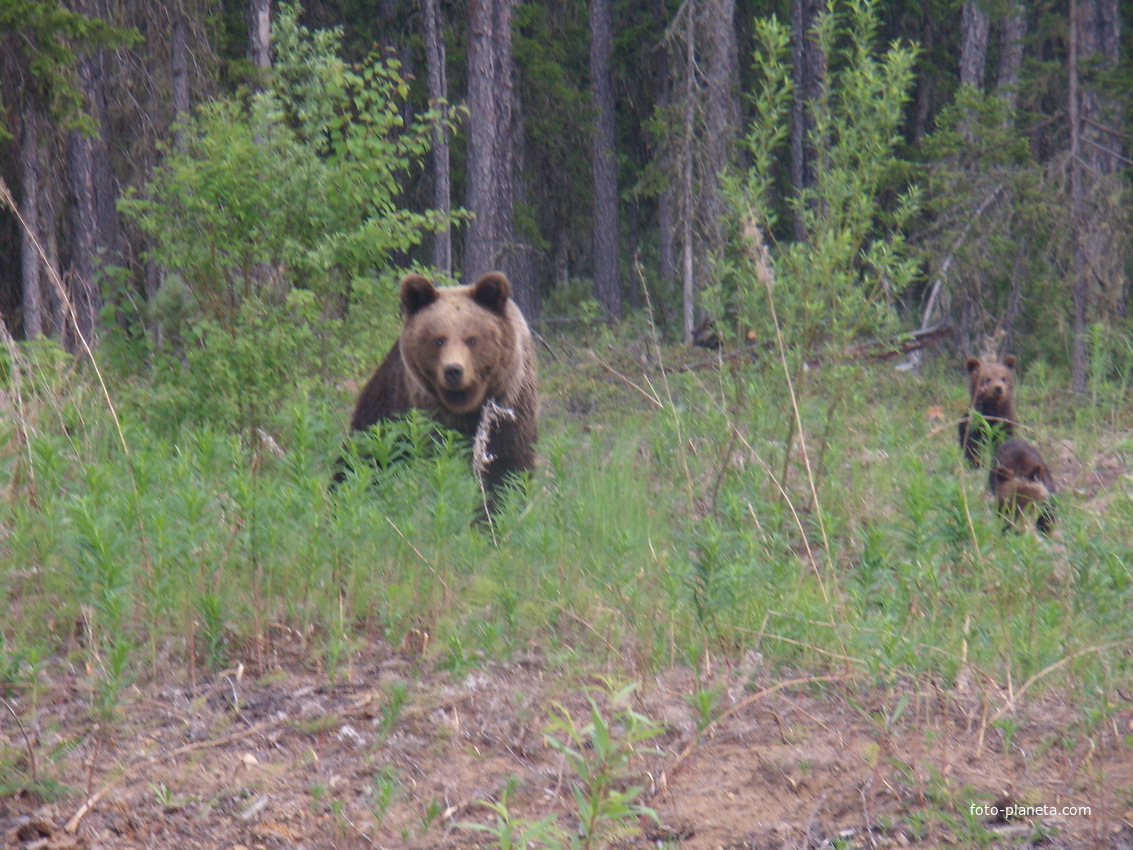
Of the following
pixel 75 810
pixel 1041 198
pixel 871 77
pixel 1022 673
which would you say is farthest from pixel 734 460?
pixel 1041 198

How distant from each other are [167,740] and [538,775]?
1.17 m

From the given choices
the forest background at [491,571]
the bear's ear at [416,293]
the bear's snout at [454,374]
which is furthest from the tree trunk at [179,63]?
the bear's snout at [454,374]

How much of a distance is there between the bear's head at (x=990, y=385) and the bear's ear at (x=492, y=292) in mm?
3749

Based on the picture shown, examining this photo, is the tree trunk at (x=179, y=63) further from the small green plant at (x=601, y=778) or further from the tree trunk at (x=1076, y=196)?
the small green plant at (x=601, y=778)

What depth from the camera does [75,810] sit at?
2824 millimetres

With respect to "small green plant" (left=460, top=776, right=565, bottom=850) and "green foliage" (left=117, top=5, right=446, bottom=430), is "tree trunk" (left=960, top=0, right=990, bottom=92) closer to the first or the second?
"green foliage" (left=117, top=5, right=446, bottom=430)

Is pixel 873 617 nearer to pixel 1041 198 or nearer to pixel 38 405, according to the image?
pixel 38 405

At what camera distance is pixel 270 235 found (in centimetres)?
643

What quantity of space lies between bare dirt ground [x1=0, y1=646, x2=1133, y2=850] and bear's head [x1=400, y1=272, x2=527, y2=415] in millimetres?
2741

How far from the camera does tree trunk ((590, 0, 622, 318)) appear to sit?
805 inches

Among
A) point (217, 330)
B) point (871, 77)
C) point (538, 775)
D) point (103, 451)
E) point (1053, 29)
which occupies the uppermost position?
point (1053, 29)

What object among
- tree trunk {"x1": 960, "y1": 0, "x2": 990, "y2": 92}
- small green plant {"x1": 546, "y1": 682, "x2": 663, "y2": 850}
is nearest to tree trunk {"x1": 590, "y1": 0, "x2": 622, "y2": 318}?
tree trunk {"x1": 960, "y1": 0, "x2": 990, "y2": 92}

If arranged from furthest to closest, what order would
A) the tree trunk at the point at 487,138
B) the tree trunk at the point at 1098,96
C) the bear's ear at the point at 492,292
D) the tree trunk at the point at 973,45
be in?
1. the tree trunk at the point at 973,45
2. the tree trunk at the point at 487,138
3. the tree trunk at the point at 1098,96
4. the bear's ear at the point at 492,292

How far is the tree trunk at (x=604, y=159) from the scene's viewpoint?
2045cm
